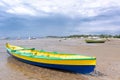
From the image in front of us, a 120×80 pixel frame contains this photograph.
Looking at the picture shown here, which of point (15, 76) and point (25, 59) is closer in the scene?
point (15, 76)

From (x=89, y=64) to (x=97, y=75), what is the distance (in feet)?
4.36

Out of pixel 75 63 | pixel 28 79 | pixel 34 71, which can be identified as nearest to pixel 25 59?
pixel 34 71

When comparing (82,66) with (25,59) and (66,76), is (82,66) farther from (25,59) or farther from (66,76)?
(25,59)

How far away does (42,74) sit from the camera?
1123 centimetres

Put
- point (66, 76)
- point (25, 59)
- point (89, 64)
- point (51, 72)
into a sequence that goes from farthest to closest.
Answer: point (25, 59)
point (51, 72)
point (66, 76)
point (89, 64)

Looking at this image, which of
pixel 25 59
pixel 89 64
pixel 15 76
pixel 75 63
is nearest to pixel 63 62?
pixel 75 63

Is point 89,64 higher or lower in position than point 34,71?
higher

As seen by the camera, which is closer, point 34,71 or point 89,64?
point 89,64

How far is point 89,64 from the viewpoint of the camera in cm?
984

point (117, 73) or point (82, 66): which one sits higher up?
point (82, 66)

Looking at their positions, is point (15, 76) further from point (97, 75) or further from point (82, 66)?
point (97, 75)

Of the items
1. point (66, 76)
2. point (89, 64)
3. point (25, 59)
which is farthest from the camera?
point (25, 59)

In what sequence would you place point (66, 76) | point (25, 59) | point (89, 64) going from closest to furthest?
point (89, 64) → point (66, 76) → point (25, 59)

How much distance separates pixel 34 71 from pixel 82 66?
12.2 feet
